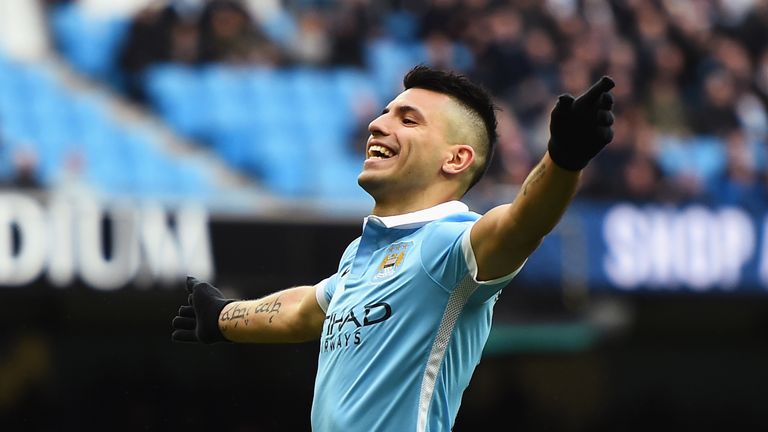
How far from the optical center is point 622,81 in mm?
15320

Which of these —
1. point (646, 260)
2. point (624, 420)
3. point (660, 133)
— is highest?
point (660, 133)

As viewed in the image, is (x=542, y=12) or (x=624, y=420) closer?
(x=542, y=12)

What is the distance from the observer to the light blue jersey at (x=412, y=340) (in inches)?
164

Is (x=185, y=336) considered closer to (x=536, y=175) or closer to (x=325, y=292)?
(x=325, y=292)

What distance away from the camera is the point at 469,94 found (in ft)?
15.2

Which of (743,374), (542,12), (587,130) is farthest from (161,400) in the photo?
(587,130)

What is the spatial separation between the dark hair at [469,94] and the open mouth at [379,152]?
0.28 meters

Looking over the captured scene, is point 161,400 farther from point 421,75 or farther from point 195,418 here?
point 421,75

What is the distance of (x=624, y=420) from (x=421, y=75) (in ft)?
43.6

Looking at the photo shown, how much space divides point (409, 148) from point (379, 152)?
0.41 ft

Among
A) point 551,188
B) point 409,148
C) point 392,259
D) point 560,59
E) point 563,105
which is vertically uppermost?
point 560,59

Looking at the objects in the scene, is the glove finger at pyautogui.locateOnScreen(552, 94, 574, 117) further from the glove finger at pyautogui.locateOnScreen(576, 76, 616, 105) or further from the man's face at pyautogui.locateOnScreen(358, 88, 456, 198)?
the man's face at pyautogui.locateOnScreen(358, 88, 456, 198)

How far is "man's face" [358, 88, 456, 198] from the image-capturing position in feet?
14.8

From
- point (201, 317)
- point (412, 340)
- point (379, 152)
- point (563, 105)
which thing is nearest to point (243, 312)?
point (201, 317)
